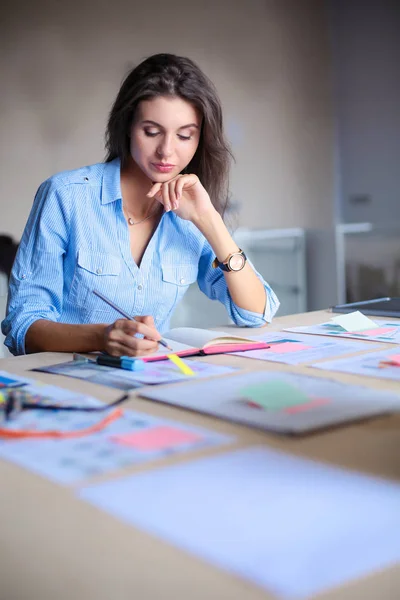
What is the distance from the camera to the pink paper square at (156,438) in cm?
71

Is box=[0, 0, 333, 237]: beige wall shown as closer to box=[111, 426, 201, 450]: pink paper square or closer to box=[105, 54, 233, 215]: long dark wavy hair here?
box=[105, 54, 233, 215]: long dark wavy hair

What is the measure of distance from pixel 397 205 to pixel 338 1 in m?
1.41

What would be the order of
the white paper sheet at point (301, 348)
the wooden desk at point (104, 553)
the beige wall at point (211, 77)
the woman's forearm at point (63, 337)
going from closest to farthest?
the wooden desk at point (104, 553)
the white paper sheet at point (301, 348)
the woman's forearm at point (63, 337)
the beige wall at point (211, 77)

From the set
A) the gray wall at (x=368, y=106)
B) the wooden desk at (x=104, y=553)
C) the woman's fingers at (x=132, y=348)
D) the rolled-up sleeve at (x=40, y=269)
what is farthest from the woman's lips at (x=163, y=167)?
the gray wall at (x=368, y=106)

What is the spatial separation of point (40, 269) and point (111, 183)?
0.98ft

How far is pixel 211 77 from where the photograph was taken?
4156 mm

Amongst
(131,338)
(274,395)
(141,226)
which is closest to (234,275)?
(141,226)

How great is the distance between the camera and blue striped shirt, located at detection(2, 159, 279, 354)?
1.55 meters

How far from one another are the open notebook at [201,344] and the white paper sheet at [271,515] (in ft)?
1.75

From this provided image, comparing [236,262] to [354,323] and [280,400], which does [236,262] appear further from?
[280,400]

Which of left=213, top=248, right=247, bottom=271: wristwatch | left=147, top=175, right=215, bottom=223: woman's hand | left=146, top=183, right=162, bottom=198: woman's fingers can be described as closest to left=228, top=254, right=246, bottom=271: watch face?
left=213, top=248, right=247, bottom=271: wristwatch

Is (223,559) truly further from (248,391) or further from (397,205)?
(397,205)

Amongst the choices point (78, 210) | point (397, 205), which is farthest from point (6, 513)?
point (397, 205)

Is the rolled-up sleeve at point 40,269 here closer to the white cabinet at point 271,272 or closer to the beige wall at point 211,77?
the beige wall at point 211,77
